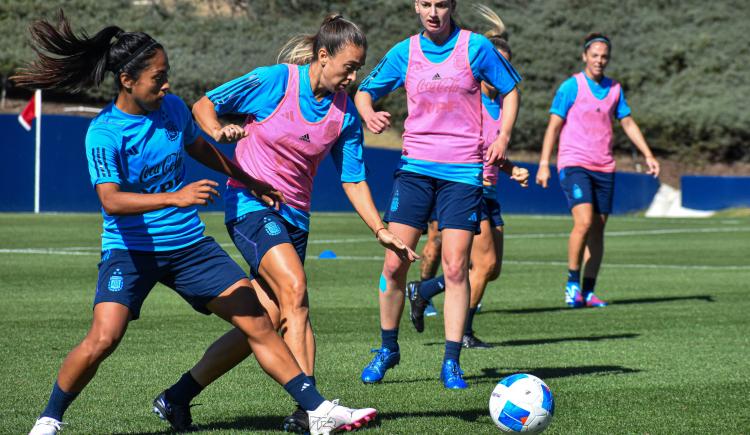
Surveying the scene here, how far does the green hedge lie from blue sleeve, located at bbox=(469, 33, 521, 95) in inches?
1685

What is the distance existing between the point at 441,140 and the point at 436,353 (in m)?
1.69

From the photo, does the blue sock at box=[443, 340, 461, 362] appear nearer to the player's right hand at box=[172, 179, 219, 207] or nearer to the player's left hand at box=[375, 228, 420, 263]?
the player's left hand at box=[375, 228, 420, 263]

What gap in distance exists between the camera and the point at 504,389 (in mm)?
5391

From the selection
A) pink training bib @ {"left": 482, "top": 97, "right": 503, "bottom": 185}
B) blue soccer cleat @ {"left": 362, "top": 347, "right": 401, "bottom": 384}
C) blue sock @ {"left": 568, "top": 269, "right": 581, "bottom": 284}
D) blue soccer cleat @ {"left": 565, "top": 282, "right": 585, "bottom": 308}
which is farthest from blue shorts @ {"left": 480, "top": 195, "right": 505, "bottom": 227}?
blue sock @ {"left": 568, "top": 269, "right": 581, "bottom": 284}

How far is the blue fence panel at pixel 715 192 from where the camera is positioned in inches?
1633

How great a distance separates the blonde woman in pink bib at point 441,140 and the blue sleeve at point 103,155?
7.41 ft

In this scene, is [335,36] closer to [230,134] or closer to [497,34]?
[230,134]

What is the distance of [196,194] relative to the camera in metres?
4.63

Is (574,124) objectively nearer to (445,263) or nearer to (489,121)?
(489,121)

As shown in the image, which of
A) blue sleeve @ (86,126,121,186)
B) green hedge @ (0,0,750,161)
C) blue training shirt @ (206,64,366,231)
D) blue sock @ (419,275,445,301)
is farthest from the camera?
green hedge @ (0,0,750,161)

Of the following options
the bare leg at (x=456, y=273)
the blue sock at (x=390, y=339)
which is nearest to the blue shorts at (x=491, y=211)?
the bare leg at (x=456, y=273)

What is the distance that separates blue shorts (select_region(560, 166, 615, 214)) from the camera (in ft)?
38.7

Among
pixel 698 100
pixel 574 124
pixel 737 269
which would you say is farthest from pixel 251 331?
pixel 698 100

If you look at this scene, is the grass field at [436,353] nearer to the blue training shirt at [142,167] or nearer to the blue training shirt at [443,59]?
the blue training shirt at [142,167]
